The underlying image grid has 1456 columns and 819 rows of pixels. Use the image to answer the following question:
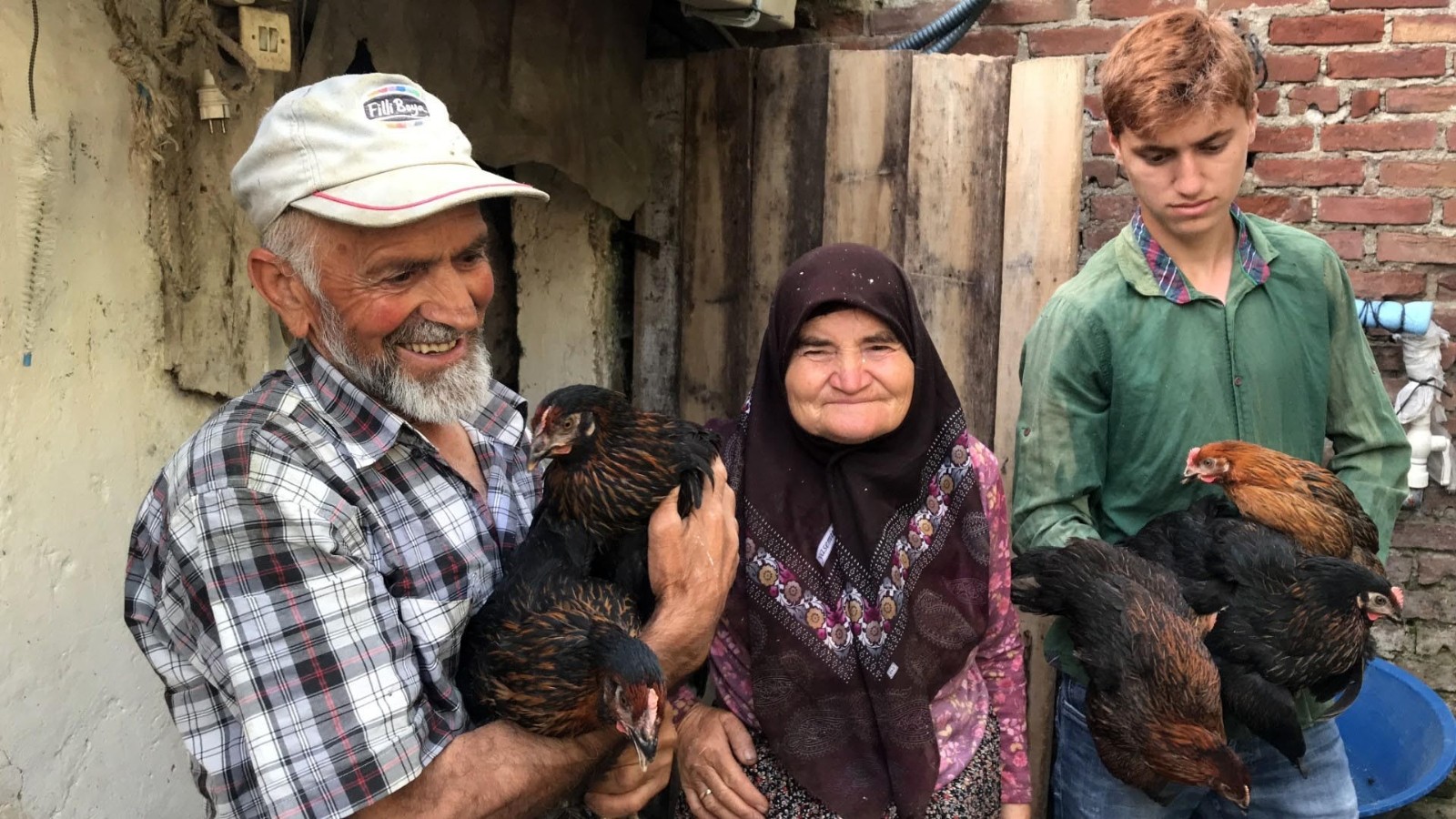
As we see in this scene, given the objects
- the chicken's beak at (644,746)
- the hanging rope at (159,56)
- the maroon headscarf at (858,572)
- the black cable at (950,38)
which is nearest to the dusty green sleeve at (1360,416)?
the maroon headscarf at (858,572)

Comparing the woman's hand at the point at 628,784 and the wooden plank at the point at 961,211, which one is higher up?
the wooden plank at the point at 961,211

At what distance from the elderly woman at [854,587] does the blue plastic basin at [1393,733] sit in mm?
1970

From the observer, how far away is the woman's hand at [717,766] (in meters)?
2.31

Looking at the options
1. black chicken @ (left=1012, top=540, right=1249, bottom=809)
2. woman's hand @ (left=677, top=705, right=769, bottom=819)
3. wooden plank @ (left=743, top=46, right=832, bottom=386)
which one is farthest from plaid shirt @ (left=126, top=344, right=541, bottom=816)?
wooden plank @ (left=743, top=46, right=832, bottom=386)

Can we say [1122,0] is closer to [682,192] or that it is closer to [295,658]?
[682,192]

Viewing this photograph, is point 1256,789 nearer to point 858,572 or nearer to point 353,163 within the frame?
point 858,572

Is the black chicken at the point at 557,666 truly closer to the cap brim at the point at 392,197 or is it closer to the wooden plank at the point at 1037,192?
the cap brim at the point at 392,197

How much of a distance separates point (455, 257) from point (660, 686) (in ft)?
2.84

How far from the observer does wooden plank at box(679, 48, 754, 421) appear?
3732 mm

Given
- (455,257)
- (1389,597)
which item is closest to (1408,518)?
(1389,597)

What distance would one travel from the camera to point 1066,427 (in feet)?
8.43

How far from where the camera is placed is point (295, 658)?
1.65 m

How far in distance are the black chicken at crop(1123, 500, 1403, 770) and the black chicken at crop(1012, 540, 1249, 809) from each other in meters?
0.09

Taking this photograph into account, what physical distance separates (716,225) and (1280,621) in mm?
2263
